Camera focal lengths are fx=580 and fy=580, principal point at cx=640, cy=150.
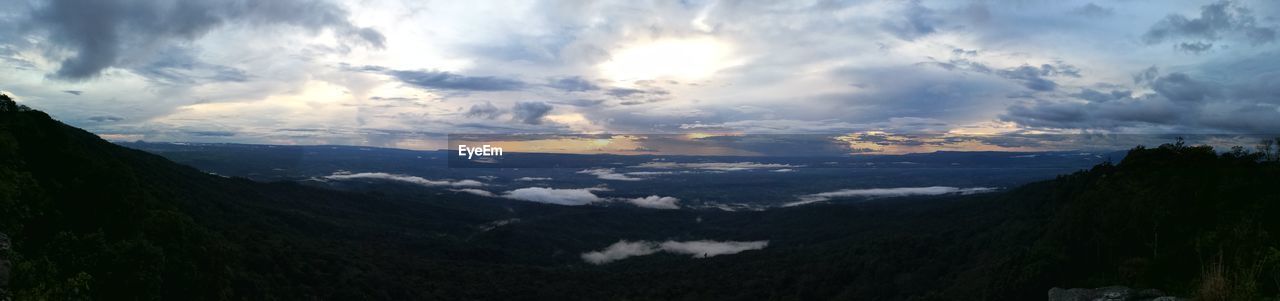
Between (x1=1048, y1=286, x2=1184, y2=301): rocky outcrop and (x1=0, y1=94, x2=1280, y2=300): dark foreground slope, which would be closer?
(x1=1048, y1=286, x2=1184, y2=301): rocky outcrop

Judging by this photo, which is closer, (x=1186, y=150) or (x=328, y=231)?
(x=1186, y=150)

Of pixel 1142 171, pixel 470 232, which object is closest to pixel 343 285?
pixel 1142 171

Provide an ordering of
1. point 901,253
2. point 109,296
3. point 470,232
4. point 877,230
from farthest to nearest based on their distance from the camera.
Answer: point 470,232 → point 877,230 → point 901,253 → point 109,296

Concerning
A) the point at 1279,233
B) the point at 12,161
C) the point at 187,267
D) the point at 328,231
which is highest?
the point at 12,161

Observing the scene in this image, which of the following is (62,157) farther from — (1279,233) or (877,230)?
(877,230)

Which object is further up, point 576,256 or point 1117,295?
point 1117,295

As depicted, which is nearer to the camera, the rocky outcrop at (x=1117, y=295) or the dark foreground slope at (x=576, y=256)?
the rocky outcrop at (x=1117, y=295)

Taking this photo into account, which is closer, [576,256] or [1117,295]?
[1117,295]

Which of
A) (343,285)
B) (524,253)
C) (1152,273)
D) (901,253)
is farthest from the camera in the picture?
(524,253)
